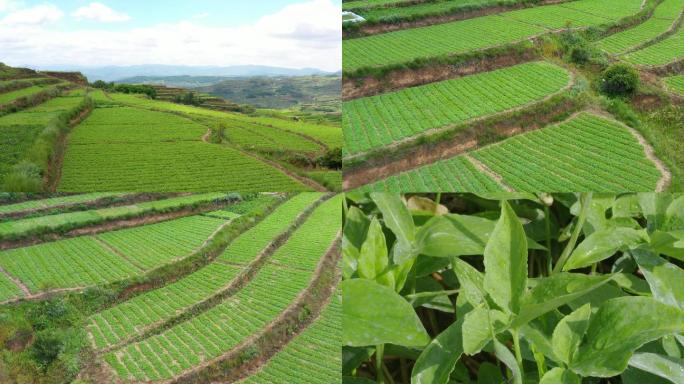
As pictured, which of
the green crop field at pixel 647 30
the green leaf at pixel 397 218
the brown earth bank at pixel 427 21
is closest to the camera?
the green leaf at pixel 397 218

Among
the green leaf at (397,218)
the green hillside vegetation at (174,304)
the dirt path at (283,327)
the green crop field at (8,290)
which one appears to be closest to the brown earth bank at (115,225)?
the green hillside vegetation at (174,304)

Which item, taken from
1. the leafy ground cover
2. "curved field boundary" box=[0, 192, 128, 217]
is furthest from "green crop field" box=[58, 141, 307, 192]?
the leafy ground cover

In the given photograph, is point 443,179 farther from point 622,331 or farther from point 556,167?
point 622,331

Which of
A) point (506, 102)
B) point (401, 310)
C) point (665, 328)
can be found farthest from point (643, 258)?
point (506, 102)

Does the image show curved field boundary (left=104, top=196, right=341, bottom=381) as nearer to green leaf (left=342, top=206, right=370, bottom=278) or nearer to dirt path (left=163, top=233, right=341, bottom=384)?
dirt path (left=163, top=233, right=341, bottom=384)

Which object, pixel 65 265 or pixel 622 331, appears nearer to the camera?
pixel 622 331

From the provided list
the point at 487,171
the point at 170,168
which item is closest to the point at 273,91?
the point at 170,168

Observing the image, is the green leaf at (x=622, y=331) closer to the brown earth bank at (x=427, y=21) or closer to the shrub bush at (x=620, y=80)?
the brown earth bank at (x=427, y=21)
